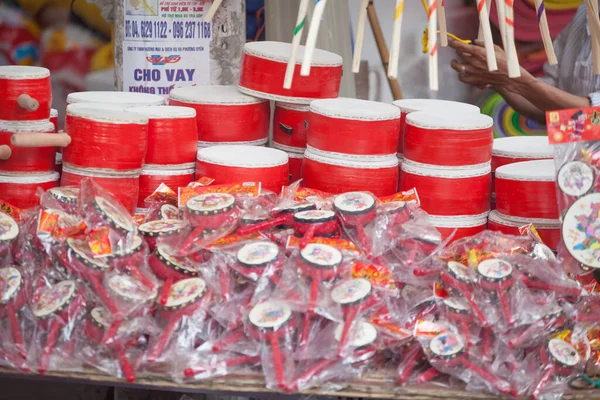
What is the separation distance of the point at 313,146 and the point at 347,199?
320 millimetres

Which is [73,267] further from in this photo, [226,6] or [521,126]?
[521,126]

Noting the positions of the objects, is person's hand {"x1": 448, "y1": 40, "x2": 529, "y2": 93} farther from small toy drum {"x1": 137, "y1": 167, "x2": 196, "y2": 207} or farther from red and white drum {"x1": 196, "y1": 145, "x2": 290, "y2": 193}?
small toy drum {"x1": 137, "y1": 167, "x2": 196, "y2": 207}

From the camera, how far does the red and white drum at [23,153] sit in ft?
7.18

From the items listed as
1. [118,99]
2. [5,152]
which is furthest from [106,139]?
[118,99]

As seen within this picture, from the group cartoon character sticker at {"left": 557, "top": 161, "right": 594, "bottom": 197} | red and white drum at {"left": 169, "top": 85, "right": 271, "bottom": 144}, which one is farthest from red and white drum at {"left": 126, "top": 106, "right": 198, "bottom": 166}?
cartoon character sticker at {"left": 557, "top": 161, "right": 594, "bottom": 197}

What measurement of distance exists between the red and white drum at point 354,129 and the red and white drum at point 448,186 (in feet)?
0.38

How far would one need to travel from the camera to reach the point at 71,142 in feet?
→ 7.09

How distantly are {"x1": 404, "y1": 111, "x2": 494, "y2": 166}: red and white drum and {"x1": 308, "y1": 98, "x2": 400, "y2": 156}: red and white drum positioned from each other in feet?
0.23

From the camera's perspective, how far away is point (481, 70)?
125 inches

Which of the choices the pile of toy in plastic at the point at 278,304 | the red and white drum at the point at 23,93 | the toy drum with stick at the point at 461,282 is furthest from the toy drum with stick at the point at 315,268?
the red and white drum at the point at 23,93

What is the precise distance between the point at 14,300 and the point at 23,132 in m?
0.59

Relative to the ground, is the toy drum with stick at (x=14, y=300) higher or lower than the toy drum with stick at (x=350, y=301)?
lower

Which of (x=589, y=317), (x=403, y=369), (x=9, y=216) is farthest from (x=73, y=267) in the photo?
(x=589, y=317)

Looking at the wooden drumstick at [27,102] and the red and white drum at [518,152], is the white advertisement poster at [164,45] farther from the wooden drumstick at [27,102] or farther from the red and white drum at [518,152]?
the red and white drum at [518,152]
